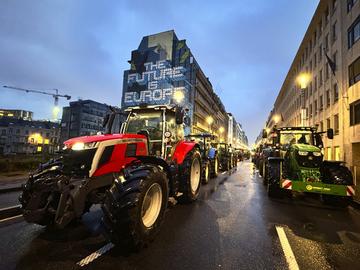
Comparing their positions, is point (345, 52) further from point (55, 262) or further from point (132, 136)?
point (55, 262)

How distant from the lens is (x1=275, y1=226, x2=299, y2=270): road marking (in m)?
3.34

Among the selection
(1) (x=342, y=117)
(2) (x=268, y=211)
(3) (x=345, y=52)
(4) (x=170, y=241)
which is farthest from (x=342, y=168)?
(3) (x=345, y=52)

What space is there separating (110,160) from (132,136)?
78 cm

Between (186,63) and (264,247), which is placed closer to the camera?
(264,247)

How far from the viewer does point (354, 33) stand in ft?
57.2

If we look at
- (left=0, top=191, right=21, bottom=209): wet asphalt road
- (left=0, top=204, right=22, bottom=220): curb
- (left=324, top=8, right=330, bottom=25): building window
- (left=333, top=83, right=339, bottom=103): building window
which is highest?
(left=324, top=8, right=330, bottom=25): building window

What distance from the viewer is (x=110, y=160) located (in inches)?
166

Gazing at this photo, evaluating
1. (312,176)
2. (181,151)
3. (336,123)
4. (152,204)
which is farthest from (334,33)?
(152,204)

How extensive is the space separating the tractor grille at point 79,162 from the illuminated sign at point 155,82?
3753cm

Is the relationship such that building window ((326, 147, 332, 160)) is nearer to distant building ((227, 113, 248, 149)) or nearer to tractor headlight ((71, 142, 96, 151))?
tractor headlight ((71, 142, 96, 151))

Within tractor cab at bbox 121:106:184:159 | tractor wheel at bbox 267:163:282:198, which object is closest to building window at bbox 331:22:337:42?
tractor wheel at bbox 267:163:282:198

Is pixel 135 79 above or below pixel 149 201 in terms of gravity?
above

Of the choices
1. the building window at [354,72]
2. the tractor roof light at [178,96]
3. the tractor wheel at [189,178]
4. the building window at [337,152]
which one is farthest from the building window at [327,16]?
the tractor wheel at [189,178]

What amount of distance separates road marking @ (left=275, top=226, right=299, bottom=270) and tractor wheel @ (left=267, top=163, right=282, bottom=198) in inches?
127
